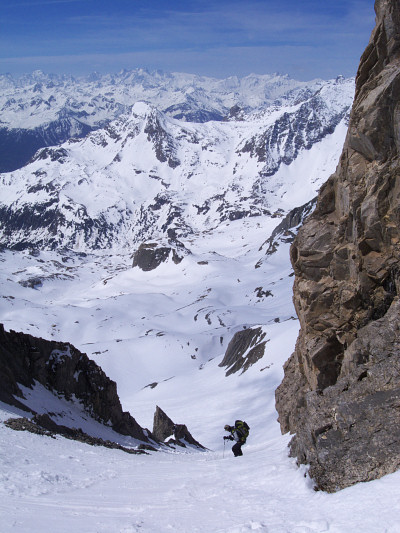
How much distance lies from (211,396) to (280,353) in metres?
9.77

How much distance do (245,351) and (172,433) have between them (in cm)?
2665

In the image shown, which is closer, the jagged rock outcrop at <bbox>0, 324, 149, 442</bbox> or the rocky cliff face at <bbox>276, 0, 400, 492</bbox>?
the rocky cliff face at <bbox>276, 0, 400, 492</bbox>

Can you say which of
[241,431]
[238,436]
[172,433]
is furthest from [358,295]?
[172,433]

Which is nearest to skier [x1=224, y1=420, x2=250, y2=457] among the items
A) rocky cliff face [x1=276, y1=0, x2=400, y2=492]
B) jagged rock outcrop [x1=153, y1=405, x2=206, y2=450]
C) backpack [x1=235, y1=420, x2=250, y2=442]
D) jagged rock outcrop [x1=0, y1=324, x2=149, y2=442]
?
backpack [x1=235, y1=420, x2=250, y2=442]

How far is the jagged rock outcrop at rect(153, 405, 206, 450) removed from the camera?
35.8 metres

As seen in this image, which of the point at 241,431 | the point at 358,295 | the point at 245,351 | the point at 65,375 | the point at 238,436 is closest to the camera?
the point at 358,295

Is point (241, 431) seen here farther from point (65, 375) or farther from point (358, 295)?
point (65, 375)

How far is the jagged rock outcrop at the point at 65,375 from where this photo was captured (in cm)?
2977

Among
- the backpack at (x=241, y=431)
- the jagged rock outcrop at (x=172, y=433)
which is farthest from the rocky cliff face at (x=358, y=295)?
the jagged rock outcrop at (x=172, y=433)

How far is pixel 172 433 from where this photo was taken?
127 ft

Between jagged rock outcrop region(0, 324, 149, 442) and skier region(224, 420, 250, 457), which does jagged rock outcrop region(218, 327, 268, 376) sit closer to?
jagged rock outcrop region(0, 324, 149, 442)

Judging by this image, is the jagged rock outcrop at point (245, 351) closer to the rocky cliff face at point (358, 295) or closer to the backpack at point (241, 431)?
the rocky cliff face at point (358, 295)

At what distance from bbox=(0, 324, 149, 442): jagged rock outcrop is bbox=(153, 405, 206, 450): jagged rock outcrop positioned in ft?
12.6

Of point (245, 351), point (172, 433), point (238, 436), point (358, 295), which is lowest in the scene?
point (245, 351)
